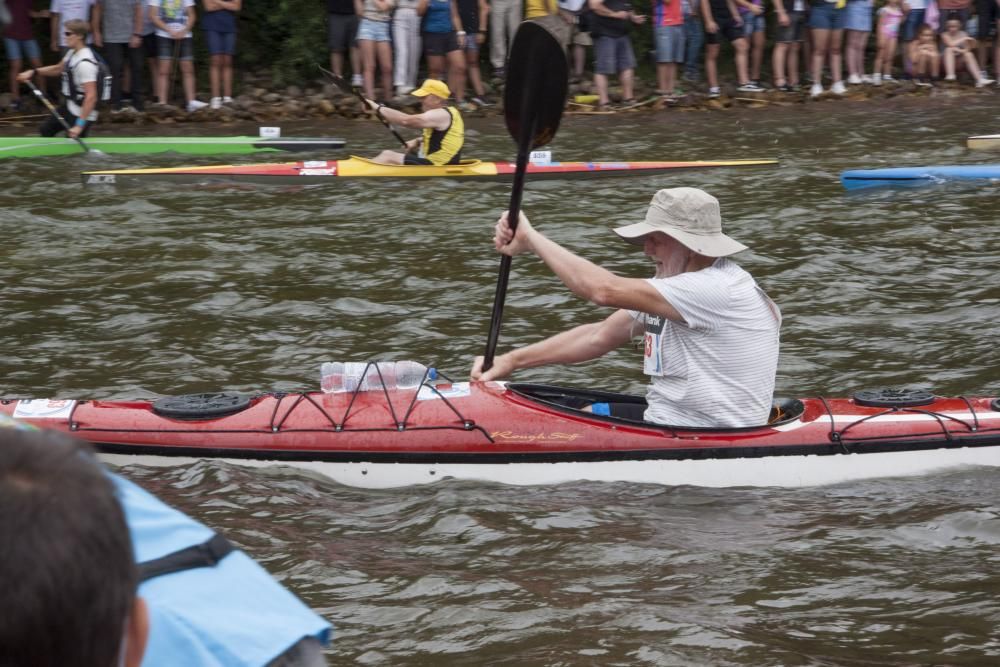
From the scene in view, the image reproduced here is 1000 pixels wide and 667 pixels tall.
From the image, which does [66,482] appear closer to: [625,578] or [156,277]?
[625,578]

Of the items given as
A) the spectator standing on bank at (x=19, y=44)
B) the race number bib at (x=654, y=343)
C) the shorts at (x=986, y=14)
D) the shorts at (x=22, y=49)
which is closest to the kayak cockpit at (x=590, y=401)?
the race number bib at (x=654, y=343)

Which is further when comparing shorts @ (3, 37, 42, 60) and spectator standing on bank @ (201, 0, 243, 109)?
shorts @ (3, 37, 42, 60)

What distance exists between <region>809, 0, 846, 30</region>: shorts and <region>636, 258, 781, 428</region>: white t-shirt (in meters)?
11.9

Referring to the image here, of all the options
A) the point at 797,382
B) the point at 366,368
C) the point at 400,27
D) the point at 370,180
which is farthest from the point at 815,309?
the point at 400,27

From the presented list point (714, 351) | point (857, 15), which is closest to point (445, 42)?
point (857, 15)

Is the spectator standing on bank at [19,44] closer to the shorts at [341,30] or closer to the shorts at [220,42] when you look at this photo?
the shorts at [220,42]

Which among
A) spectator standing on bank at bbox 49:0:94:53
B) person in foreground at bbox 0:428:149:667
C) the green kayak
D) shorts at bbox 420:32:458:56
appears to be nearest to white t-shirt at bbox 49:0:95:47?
spectator standing on bank at bbox 49:0:94:53

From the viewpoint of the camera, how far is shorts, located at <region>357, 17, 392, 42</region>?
48.0ft

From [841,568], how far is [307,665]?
2.98 m

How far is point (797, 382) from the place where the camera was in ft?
20.2

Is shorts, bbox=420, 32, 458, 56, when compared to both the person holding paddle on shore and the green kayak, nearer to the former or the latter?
the green kayak

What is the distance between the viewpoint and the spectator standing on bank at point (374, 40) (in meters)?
14.5

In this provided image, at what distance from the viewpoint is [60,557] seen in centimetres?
108

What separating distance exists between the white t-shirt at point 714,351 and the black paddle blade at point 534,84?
1.04 meters
